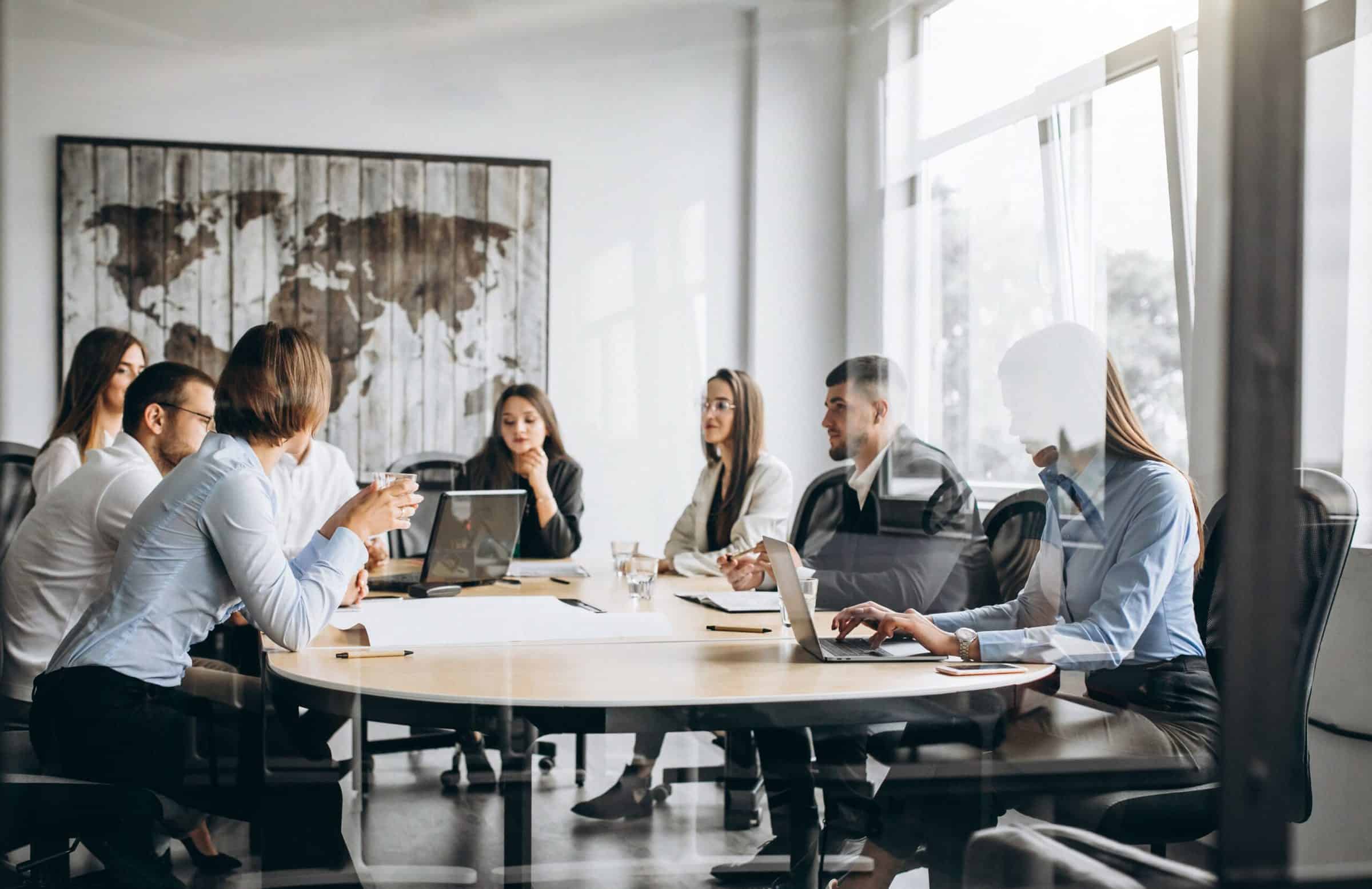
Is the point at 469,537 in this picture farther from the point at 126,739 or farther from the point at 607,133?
the point at 607,133

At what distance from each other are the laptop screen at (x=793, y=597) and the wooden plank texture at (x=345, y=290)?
189cm

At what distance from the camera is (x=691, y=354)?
3223mm

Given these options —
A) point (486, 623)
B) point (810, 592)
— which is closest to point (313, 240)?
point (486, 623)

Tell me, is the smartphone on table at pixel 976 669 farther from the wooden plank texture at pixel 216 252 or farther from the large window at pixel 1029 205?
the wooden plank texture at pixel 216 252

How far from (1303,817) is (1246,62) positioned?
126 centimetres

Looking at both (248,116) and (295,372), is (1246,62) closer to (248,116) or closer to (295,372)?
(295,372)

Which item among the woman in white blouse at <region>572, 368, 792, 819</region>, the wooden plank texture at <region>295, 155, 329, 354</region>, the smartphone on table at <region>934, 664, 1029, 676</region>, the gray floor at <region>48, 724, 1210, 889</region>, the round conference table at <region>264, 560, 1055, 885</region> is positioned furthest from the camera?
the wooden plank texture at <region>295, 155, 329, 354</region>

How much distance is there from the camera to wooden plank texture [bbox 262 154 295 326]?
10.7ft

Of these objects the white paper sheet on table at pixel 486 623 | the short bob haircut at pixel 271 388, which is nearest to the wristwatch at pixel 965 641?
the white paper sheet on table at pixel 486 623

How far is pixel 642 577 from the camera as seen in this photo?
250cm

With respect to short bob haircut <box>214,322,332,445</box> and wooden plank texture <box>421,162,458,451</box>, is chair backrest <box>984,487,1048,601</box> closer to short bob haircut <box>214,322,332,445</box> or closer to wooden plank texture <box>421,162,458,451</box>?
short bob haircut <box>214,322,332,445</box>

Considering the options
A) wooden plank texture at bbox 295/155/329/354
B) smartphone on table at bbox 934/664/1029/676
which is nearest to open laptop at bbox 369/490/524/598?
wooden plank texture at bbox 295/155/329/354

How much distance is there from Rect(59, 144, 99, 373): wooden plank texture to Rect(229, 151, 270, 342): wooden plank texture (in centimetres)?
40

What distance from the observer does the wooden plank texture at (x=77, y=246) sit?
8.29ft
